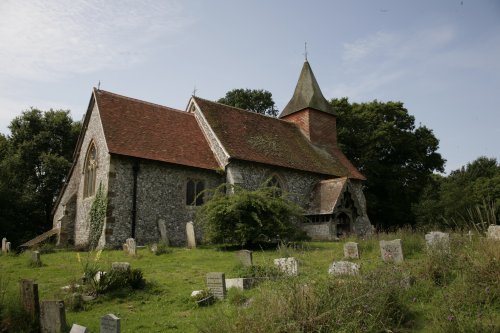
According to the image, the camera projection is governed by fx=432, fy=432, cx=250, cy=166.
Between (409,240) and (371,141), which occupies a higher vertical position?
(371,141)

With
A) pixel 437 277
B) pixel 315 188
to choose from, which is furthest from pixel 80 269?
pixel 315 188

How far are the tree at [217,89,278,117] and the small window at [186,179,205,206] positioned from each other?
2004cm

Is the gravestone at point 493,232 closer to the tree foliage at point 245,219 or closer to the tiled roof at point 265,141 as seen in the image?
the tree foliage at point 245,219

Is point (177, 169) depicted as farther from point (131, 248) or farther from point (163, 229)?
point (131, 248)

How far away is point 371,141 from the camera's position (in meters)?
35.8

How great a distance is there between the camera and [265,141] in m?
24.4

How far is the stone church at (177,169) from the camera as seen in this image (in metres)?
18.8

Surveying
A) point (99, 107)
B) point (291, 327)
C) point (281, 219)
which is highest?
point (99, 107)

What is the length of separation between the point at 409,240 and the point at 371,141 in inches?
914

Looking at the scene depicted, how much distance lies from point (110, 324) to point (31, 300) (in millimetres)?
2617

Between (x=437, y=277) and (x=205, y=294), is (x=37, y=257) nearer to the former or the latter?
(x=205, y=294)

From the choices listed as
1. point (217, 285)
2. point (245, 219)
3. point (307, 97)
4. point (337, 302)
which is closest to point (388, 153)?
point (307, 97)

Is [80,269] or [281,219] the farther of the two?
[281,219]

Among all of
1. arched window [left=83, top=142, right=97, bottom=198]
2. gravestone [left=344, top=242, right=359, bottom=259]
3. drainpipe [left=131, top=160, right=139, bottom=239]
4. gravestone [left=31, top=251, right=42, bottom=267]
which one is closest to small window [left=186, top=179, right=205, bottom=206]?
drainpipe [left=131, top=160, right=139, bottom=239]
